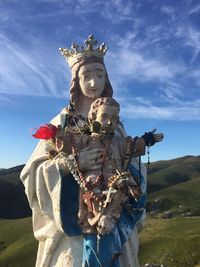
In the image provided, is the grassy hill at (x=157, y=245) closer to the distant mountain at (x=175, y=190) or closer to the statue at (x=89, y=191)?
the distant mountain at (x=175, y=190)

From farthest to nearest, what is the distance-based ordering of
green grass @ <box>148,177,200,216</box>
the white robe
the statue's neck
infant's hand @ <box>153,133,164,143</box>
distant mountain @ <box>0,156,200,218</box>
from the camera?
distant mountain @ <box>0,156,200,218</box>
green grass @ <box>148,177,200,216</box>
the statue's neck
infant's hand @ <box>153,133,164,143</box>
the white robe

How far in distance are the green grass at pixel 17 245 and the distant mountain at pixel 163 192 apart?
869 inches

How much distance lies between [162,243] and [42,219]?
101 ft

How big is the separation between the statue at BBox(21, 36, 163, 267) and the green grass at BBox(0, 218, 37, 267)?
94.8ft

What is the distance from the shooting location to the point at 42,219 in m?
8.94

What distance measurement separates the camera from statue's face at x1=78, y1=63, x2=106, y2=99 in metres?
9.37

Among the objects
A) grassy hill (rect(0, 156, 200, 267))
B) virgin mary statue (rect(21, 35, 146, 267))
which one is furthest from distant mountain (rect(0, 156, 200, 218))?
virgin mary statue (rect(21, 35, 146, 267))

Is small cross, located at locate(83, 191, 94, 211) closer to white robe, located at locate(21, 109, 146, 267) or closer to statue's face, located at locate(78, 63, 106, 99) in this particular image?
white robe, located at locate(21, 109, 146, 267)

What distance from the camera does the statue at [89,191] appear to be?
7.64m

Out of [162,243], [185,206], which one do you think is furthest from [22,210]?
Result: [162,243]

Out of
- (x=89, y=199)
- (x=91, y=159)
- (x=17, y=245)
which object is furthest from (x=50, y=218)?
(x=17, y=245)

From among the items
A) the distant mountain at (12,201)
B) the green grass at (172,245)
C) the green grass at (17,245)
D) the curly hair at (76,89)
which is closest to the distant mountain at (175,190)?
the distant mountain at (12,201)

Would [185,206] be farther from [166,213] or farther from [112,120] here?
[112,120]

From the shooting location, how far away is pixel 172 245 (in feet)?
122
